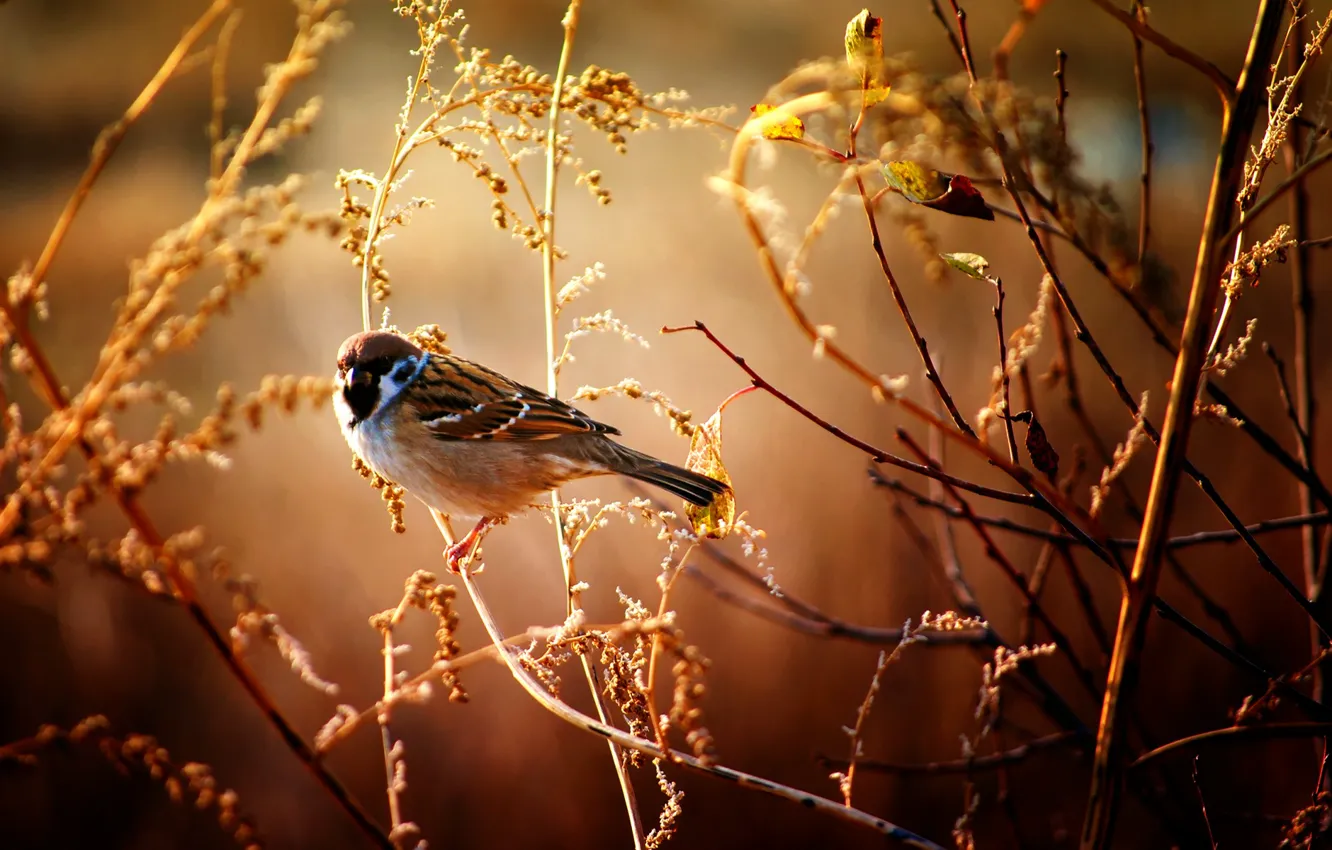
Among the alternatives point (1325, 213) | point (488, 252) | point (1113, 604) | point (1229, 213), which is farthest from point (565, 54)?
point (488, 252)

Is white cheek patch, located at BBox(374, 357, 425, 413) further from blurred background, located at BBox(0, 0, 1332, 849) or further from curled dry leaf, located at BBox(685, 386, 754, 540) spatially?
blurred background, located at BBox(0, 0, 1332, 849)

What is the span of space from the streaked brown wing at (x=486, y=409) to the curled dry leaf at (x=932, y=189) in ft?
4.48

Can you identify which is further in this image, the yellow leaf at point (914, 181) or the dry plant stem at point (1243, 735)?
the yellow leaf at point (914, 181)

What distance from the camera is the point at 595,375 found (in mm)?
4133

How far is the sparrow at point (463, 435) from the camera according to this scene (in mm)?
1758

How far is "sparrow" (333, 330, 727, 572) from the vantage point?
176 cm

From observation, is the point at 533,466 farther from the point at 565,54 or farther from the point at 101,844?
the point at 101,844

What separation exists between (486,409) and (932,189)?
1.49m

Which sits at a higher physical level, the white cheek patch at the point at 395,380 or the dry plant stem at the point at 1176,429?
the white cheek patch at the point at 395,380

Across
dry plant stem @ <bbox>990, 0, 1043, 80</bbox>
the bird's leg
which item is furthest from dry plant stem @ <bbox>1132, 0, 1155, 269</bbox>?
the bird's leg

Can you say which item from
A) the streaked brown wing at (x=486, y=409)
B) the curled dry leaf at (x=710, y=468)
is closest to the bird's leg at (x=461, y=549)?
the streaked brown wing at (x=486, y=409)

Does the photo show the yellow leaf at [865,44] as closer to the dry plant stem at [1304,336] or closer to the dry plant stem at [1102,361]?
the dry plant stem at [1102,361]

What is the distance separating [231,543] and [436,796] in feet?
4.59

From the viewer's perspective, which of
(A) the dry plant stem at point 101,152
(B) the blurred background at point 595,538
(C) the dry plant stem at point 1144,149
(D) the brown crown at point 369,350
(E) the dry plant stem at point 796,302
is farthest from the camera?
(B) the blurred background at point 595,538
